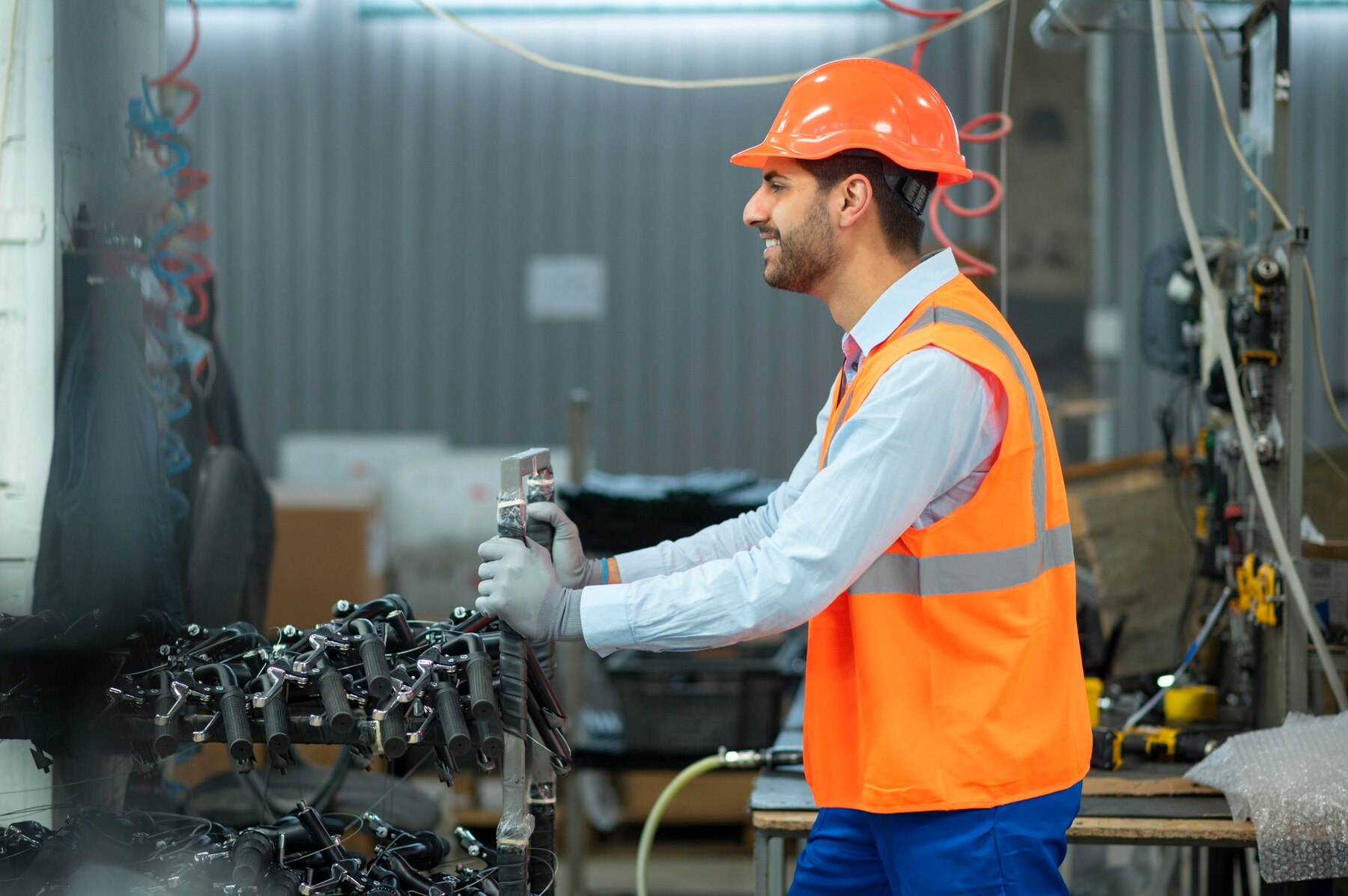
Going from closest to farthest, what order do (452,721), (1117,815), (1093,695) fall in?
(452,721)
(1117,815)
(1093,695)

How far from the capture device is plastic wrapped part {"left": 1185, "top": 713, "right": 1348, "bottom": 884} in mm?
2137

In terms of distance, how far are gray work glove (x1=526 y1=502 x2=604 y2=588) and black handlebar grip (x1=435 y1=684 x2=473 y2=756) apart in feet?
0.81

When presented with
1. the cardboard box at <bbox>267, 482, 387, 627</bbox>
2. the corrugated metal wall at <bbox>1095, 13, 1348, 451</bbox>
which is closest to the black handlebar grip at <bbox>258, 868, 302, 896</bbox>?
the cardboard box at <bbox>267, 482, 387, 627</bbox>

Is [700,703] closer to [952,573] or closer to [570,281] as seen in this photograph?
[952,573]

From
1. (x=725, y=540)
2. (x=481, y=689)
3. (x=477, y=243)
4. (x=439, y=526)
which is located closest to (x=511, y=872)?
(x=481, y=689)

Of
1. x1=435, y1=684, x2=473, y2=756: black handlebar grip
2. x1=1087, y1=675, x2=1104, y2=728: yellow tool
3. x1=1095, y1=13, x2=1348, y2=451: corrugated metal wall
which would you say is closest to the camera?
x1=435, y1=684, x2=473, y2=756: black handlebar grip

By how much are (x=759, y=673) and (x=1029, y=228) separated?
2.14 m

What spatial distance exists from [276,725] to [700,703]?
250 centimetres

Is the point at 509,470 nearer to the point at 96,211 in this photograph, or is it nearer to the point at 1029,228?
the point at 96,211

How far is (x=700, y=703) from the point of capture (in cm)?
403

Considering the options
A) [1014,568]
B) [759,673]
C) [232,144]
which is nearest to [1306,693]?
[1014,568]

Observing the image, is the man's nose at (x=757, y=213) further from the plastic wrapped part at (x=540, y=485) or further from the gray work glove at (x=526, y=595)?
the gray work glove at (x=526, y=595)

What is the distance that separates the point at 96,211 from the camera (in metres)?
2.27

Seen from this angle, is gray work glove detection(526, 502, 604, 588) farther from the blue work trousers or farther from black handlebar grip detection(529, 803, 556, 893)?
the blue work trousers
